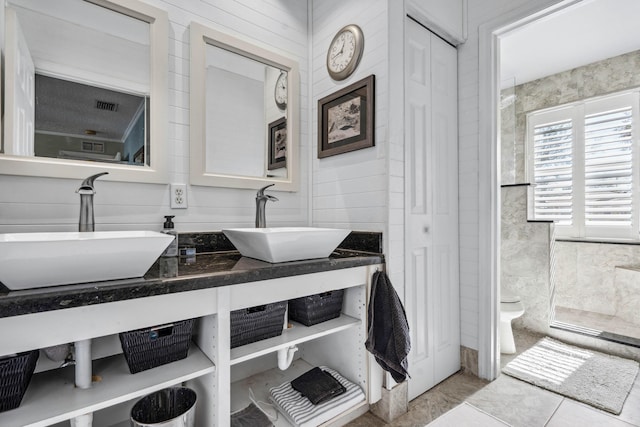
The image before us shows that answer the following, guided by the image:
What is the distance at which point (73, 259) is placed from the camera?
859 mm

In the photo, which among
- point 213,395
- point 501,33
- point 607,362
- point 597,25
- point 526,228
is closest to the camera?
point 213,395

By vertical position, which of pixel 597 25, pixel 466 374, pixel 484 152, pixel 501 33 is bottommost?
pixel 466 374

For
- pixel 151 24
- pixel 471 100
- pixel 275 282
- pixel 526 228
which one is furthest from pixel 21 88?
pixel 526 228

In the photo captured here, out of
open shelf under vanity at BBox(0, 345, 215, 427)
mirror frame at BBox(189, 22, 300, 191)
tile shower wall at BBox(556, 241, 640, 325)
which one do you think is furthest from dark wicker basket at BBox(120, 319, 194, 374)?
tile shower wall at BBox(556, 241, 640, 325)

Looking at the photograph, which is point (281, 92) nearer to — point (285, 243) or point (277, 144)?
point (277, 144)

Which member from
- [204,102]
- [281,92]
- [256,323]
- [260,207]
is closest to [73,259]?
[256,323]

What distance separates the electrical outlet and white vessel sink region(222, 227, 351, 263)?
0.34 metres

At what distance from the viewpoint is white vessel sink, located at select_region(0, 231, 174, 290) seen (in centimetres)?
79

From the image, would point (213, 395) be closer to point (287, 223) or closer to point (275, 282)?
point (275, 282)

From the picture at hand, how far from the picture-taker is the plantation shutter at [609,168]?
3115 millimetres

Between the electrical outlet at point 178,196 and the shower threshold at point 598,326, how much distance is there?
313cm

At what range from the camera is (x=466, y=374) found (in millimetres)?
2121

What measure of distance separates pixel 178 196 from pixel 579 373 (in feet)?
8.89

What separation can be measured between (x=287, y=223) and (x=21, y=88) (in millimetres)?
1368
